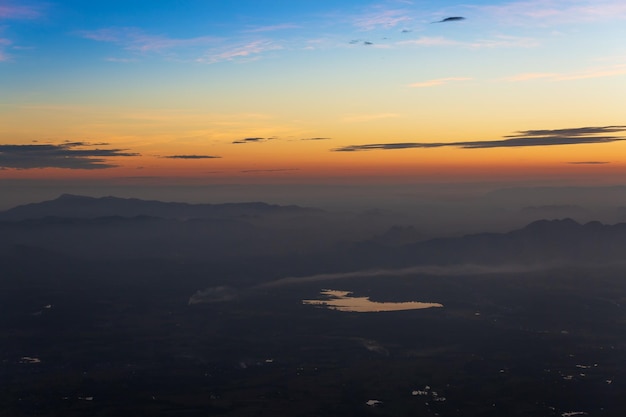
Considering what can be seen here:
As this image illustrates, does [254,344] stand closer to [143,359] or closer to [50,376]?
[143,359]

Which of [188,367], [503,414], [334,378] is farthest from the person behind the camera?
[188,367]

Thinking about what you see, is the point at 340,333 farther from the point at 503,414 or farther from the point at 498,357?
the point at 503,414

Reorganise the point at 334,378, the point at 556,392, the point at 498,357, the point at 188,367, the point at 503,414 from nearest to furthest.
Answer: the point at 503,414 < the point at 556,392 < the point at 334,378 < the point at 188,367 < the point at 498,357

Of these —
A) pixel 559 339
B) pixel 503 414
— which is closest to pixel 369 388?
pixel 503 414

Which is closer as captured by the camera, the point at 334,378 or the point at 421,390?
the point at 421,390

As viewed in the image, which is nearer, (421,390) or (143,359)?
(421,390)

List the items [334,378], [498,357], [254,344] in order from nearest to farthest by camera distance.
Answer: [334,378] < [498,357] < [254,344]

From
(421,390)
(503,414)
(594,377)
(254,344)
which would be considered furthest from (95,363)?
(594,377)

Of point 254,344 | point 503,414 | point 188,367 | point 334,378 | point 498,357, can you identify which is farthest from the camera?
point 254,344
